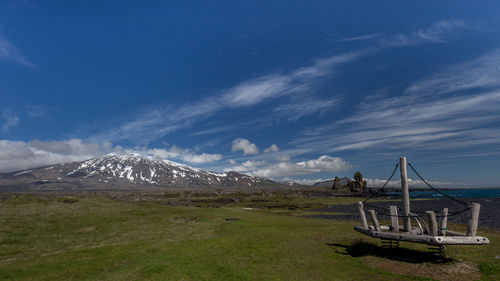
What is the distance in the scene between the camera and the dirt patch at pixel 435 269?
13.8 metres

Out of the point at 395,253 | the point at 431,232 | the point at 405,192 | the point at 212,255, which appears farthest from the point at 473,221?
the point at 212,255

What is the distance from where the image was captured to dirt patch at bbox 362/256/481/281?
13.8 meters

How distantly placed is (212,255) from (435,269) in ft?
47.6

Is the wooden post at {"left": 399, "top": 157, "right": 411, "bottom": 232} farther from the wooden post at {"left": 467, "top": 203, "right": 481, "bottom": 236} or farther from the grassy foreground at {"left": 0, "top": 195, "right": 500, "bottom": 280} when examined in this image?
the wooden post at {"left": 467, "top": 203, "right": 481, "bottom": 236}

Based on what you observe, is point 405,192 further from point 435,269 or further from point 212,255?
point 212,255

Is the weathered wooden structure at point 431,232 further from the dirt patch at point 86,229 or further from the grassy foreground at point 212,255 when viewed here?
the dirt patch at point 86,229

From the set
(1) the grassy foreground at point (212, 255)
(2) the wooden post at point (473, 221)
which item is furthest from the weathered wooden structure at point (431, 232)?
(1) the grassy foreground at point (212, 255)

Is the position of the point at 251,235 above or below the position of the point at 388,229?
below

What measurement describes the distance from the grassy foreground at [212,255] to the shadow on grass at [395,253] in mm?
68

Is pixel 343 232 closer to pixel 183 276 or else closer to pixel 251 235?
pixel 251 235

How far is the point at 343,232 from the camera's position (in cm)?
2694

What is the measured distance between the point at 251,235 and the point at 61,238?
1914cm

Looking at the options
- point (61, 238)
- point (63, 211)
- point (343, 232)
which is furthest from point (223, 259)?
point (63, 211)

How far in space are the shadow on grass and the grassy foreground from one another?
0.07m
